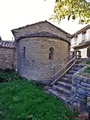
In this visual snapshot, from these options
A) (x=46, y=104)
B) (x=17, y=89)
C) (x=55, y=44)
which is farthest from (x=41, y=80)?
(x=46, y=104)

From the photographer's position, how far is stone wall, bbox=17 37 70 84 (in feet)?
51.8

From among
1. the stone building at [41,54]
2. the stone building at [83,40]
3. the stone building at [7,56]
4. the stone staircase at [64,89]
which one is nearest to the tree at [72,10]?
the stone staircase at [64,89]

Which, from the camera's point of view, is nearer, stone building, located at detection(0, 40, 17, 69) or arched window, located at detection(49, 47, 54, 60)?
arched window, located at detection(49, 47, 54, 60)

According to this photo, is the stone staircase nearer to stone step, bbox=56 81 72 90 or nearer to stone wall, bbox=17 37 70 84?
stone step, bbox=56 81 72 90

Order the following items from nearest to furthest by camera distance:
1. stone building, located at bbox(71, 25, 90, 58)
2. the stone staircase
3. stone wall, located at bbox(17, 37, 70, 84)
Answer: the stone staircase → stone wall, located at bbox(17, 37, 70, 84) → stone building, located at bbox(71, 25, 90, 58)

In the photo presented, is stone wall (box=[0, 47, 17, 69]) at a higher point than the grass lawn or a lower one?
higher

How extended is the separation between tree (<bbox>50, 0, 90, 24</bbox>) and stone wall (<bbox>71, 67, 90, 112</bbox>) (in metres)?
3.26

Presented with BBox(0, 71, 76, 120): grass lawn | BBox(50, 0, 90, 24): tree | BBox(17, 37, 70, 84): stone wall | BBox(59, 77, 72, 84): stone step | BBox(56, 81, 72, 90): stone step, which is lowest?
BBox(0, 71, 76, 120): grass lawn

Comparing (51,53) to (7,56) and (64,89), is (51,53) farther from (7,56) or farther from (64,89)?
(7,56)

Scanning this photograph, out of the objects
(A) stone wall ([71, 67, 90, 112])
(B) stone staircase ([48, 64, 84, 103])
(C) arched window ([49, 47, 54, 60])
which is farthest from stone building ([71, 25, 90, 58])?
(A) stone wall ([71, 67, 90, 112])

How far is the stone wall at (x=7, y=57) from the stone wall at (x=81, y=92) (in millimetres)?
11982

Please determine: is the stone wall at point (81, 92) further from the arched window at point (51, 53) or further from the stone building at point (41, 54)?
the arched window at point (51, 53)

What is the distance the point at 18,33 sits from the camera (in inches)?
831

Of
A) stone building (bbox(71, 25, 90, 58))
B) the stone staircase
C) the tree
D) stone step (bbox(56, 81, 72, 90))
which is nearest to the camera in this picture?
the tree
